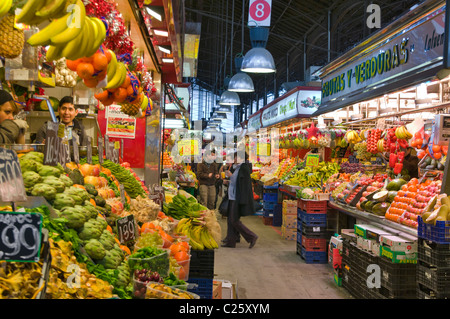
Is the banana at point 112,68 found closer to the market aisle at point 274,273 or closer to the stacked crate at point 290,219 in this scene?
the market aisle at point 274,273

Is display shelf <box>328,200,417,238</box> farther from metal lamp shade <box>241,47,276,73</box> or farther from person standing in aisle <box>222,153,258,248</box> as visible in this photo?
metal lamp shade <box>241,47,276,73</box>

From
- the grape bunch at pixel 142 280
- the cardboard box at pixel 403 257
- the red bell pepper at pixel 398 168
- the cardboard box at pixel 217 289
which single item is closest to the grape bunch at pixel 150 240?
the grape bunch at pixel 142 280

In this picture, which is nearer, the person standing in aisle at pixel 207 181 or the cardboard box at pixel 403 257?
the cardboard box at pixel 403 257

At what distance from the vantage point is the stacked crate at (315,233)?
7660mm

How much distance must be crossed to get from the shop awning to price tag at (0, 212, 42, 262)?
3.80 meters

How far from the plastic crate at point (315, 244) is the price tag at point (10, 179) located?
21.1ft

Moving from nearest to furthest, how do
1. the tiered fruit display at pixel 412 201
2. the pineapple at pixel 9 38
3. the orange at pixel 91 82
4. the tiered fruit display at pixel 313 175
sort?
the pineapple at pixel 9 38 → the orange at pixel 91 82 → the tiered fruit display at pixel 412 201 → the tiered fruit display at pixel 313 175

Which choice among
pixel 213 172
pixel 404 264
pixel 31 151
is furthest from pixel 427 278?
pixel 213 172

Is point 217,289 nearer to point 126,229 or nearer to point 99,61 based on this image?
point 126,229

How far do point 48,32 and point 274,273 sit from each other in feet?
18.9

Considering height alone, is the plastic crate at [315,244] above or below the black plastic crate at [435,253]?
below

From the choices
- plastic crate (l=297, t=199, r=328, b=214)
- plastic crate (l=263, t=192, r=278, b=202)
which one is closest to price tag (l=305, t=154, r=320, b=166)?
plastic crate (l=263, t=192, r=278, b=202)

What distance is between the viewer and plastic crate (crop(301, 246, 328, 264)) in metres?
7.63

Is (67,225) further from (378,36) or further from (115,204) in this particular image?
(378,36)
